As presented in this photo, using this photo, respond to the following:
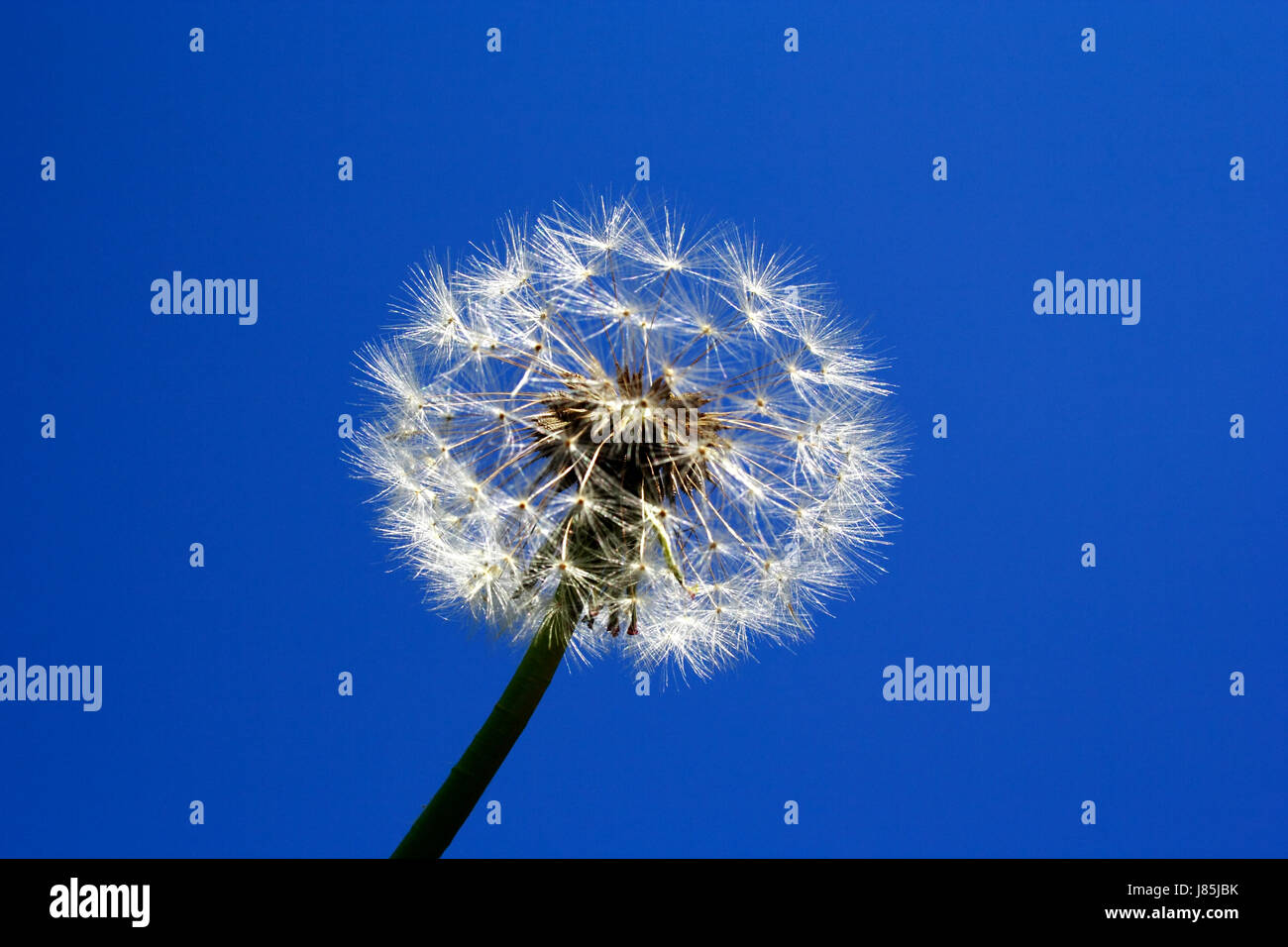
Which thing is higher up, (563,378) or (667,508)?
(563,378)

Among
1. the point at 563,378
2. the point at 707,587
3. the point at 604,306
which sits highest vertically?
the point at 604,306

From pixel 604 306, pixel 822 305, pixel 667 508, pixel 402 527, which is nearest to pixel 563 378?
pixel 604 306

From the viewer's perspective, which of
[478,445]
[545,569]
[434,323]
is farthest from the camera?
[434,323]

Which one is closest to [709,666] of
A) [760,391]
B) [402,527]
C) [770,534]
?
[770,534]

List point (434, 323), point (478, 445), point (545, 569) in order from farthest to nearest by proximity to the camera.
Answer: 1. point (434, 323)
2. point (478, 445)
3. point (545, 569)

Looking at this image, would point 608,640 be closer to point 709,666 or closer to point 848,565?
point 709,666

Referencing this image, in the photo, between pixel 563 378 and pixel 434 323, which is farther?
pixel 434 323

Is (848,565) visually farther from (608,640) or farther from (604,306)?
(604,306)
